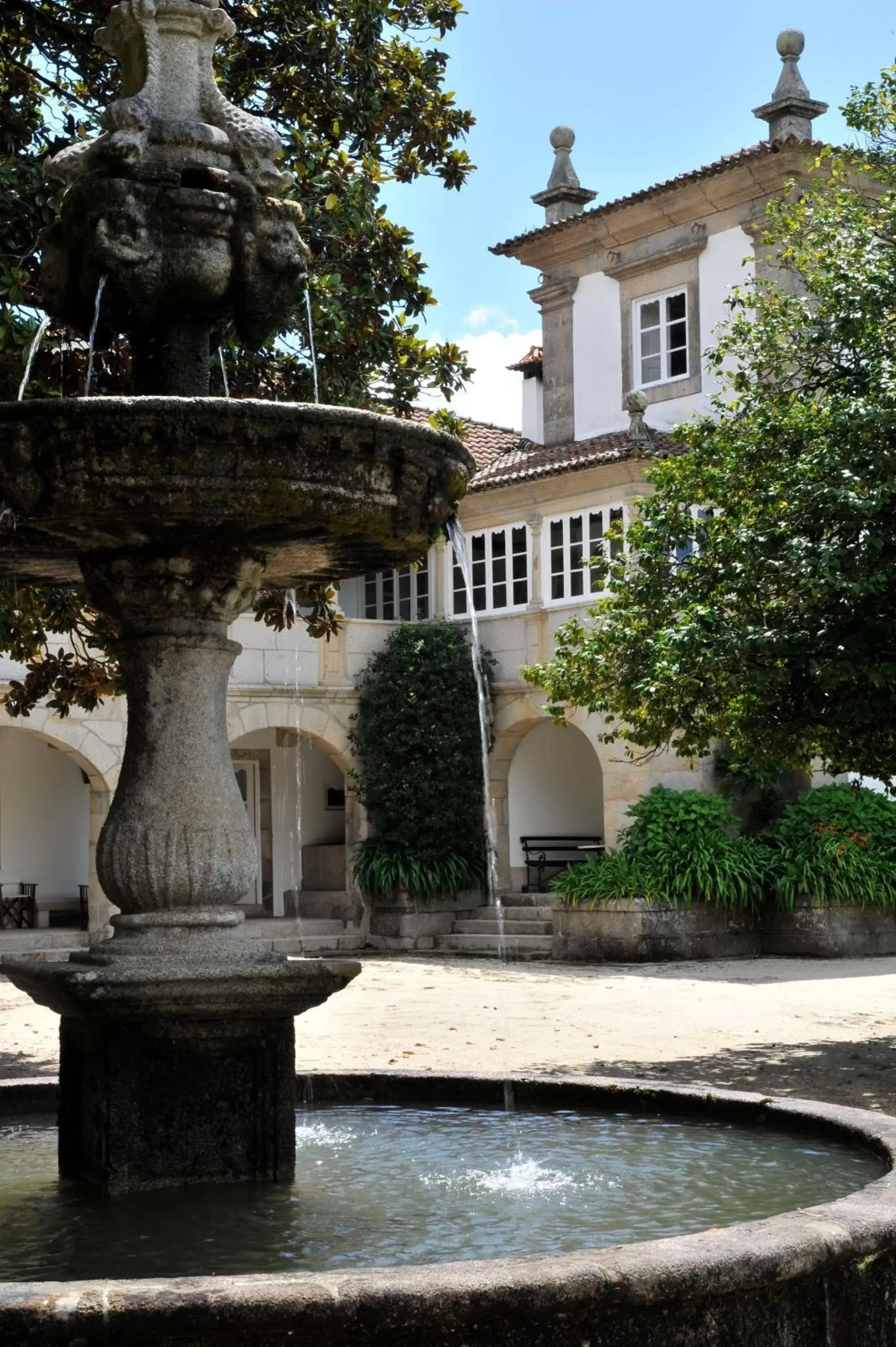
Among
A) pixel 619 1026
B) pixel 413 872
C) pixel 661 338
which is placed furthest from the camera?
pixel 661 338

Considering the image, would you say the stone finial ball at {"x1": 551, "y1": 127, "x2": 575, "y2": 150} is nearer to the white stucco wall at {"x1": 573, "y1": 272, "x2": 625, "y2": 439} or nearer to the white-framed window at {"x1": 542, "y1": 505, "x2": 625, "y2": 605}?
the white stucco wall at {"x1": 573, "y1": 272, "x2": 625, "y2": 439}

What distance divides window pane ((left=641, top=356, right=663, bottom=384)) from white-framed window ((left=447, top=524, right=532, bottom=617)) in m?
2.75

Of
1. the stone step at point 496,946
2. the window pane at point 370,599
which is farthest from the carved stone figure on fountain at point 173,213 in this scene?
the window pane at point 370,599

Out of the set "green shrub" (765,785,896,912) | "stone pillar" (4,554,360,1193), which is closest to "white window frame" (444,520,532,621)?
"green shrub" (765,785,896,912)

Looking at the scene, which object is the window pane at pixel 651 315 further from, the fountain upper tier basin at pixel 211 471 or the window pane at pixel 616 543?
the fountain upper tier basin at pixel 211 471

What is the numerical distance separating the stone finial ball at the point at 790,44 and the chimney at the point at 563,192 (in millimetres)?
3723

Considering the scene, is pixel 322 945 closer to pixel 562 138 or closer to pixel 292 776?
pixel 292 776

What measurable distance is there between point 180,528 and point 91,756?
16.1 meters

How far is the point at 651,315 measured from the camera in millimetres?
24250

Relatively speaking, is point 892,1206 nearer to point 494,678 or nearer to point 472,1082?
point 472,1082

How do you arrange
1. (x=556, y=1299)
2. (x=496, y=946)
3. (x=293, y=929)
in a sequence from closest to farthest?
1. (x=556, y=1299)
2. (x=496, y=946)
3. (x=293, y=929)

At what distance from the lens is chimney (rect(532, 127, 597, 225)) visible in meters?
25.8

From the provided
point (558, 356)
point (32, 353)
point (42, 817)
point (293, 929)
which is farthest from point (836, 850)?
point (32, 353)

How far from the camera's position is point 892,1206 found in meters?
4.17
